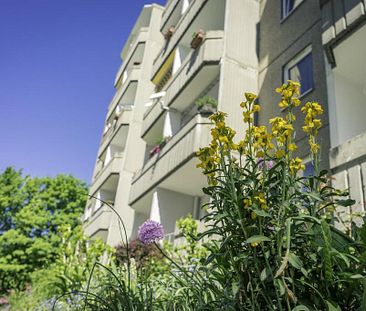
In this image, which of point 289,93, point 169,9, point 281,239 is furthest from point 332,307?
point 169,9

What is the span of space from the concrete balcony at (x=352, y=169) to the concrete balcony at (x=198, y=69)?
694 centimetres

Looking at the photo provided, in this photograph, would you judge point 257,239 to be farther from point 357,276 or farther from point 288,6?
point 288,6

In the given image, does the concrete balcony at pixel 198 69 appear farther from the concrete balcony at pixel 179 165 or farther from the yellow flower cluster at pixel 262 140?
the yellow flower cluster at pixel 262 140

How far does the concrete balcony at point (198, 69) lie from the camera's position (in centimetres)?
1256

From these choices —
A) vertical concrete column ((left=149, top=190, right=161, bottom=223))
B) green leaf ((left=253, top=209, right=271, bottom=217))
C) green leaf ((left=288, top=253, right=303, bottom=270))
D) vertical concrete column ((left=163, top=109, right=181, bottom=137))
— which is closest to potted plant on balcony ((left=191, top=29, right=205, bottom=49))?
vertical concrete column ((left=163, top=109, right=181, bottom=137))

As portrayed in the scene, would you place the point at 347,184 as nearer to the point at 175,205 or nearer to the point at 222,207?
the point at 222,207

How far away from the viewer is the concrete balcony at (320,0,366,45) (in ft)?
22.6

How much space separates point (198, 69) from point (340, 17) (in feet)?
20.3

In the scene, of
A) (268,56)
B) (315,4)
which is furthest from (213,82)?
(315,4)

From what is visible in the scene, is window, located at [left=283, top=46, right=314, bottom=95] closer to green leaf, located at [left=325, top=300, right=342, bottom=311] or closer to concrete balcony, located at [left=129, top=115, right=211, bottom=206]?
concrete balcony, located at [left=129, top=115, right=211, bottom=206]

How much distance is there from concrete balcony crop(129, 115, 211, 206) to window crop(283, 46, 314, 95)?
9.34 feet

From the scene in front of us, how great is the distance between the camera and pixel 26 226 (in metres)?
29.5

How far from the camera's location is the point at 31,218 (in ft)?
97.1

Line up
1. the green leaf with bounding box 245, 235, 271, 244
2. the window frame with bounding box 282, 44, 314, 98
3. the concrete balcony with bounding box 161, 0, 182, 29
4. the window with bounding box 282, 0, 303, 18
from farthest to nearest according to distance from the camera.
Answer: the concrete balcony with bounding box 161, 0, 182, 29, the window with bounding box 282, 0, 303, 18, the window frame with bounding box 282, 44, 314, 98, the green leaf with bounding box 245, 235, 271, 244
